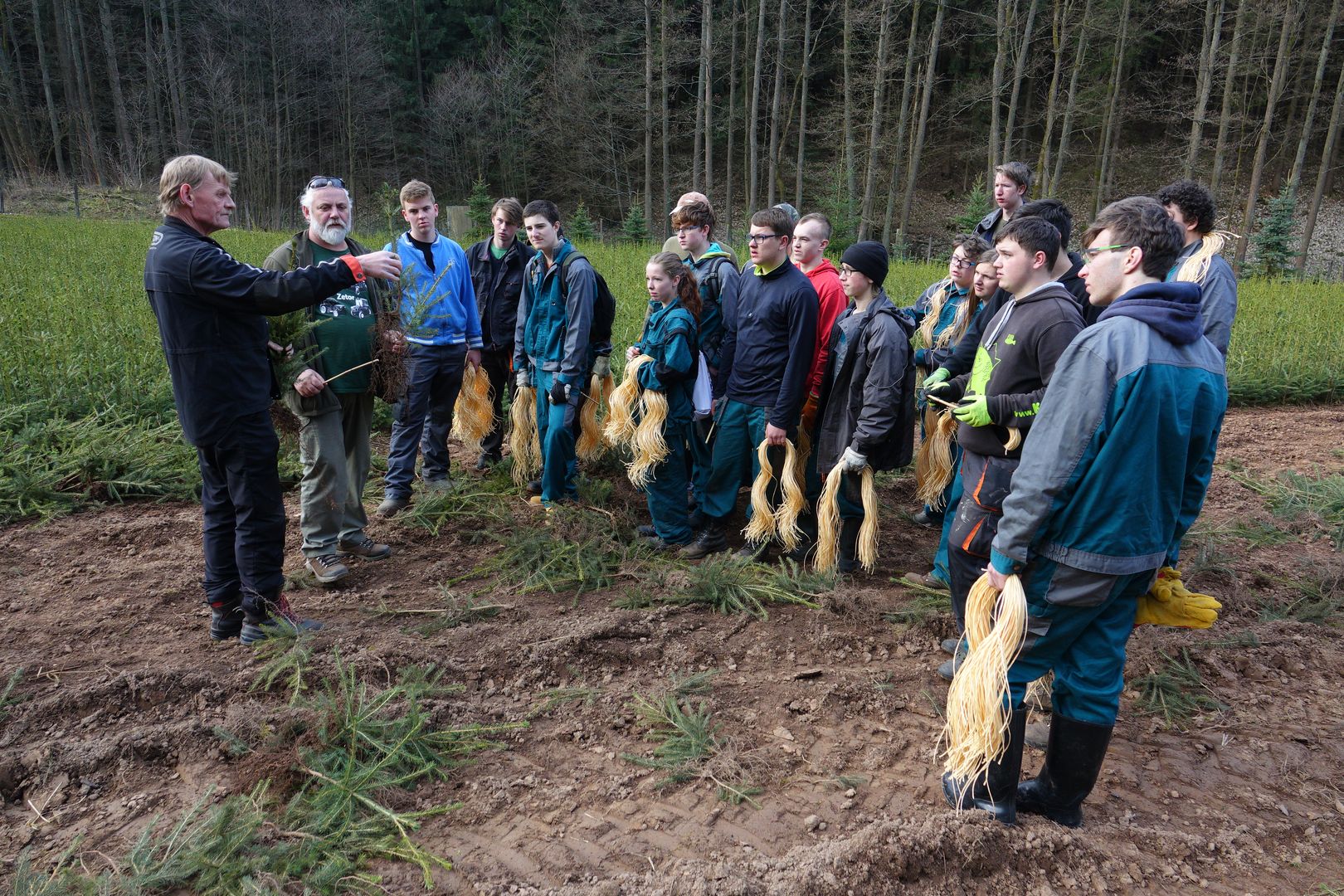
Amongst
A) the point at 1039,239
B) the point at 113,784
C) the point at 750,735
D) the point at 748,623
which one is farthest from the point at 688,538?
the point at 113,784

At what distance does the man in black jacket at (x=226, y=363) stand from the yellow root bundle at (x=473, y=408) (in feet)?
7.55

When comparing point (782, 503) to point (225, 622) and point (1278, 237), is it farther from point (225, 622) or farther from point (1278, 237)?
point (1278, 237)

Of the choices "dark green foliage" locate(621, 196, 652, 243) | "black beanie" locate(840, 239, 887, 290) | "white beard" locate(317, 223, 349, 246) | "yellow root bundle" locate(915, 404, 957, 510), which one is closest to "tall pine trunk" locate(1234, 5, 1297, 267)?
"dark green foliage" locate(621, 196, 652, 243)

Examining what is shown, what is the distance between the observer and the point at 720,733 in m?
3.32

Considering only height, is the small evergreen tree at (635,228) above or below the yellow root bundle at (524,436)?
above

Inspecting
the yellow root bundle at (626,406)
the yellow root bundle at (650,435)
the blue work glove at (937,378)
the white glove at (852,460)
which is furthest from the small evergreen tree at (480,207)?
the blue work glove at (937,378)

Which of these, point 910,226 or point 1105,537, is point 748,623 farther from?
point 910,226

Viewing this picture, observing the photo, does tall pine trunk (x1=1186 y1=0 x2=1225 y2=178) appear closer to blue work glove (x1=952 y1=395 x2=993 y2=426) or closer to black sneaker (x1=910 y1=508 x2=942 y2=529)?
black sneaker (x1=910 y1=508 x2=942 y2=529)

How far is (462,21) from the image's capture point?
4128 centimetres

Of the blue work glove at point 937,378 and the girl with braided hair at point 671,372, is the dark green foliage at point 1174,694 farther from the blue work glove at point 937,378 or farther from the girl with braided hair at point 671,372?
the girl with braided hair at point 671,372

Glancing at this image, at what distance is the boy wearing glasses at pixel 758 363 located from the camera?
4602 mm

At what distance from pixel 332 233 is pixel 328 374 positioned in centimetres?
75

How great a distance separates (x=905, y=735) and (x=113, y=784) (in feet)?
9.80

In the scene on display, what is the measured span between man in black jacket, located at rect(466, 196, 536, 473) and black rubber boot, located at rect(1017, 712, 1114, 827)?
459 centimetres
